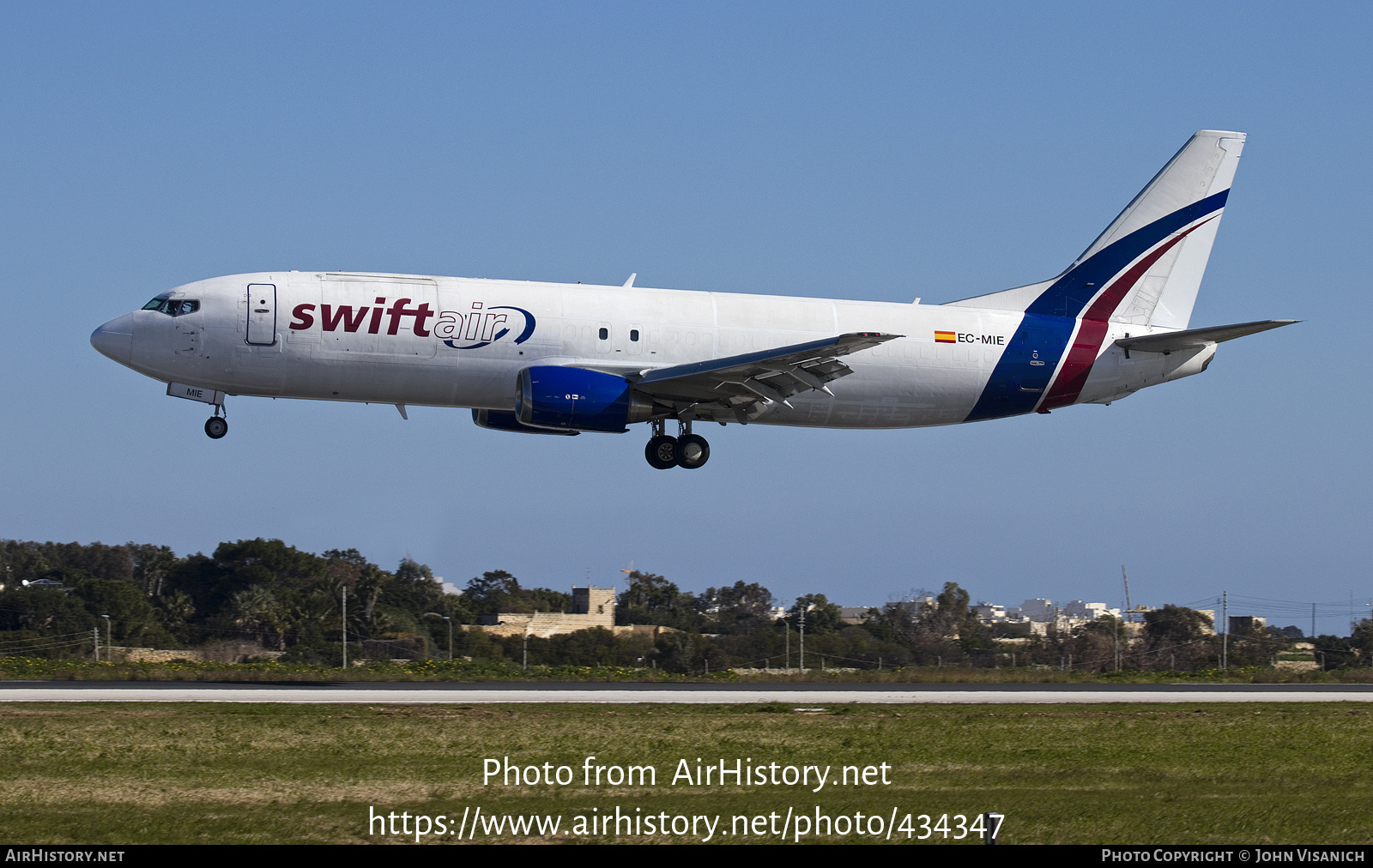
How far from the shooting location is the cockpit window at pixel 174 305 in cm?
3269

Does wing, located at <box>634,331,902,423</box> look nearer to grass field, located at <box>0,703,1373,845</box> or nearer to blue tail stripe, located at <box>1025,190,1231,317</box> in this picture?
blue tail stripe, located at <box>1025,190,1231,317</box>

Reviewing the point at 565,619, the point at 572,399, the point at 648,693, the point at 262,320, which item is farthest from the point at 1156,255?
the point at 565,619

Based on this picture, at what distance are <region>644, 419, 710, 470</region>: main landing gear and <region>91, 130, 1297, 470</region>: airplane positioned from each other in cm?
4

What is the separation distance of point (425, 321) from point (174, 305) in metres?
5.77

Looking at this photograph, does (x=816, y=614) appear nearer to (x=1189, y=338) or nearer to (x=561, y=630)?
(x=561, y=630)

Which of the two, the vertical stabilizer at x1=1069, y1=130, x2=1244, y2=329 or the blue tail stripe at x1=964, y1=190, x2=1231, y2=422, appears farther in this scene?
the vertical stabilizer at x1=1069, y1=130, x2=1244, y2=329

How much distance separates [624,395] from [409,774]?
610 inches

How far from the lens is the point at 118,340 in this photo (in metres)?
32.9

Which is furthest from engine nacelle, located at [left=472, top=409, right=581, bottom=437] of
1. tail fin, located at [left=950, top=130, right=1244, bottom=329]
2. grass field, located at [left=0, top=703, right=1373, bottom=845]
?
tail fin, located at [left=950, top=130, right=1244, bottom=329]

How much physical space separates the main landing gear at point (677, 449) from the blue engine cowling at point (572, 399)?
2.18m

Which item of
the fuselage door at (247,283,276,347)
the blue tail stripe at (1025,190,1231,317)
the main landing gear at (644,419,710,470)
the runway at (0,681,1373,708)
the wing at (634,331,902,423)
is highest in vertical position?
the blue tail stripe at (1025,190,1231,317)

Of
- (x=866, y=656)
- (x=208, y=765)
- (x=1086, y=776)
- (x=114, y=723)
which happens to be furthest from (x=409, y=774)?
(x=866, y=656)

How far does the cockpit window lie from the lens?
32.7 meters

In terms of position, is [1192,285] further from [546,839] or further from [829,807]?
[546,839]
